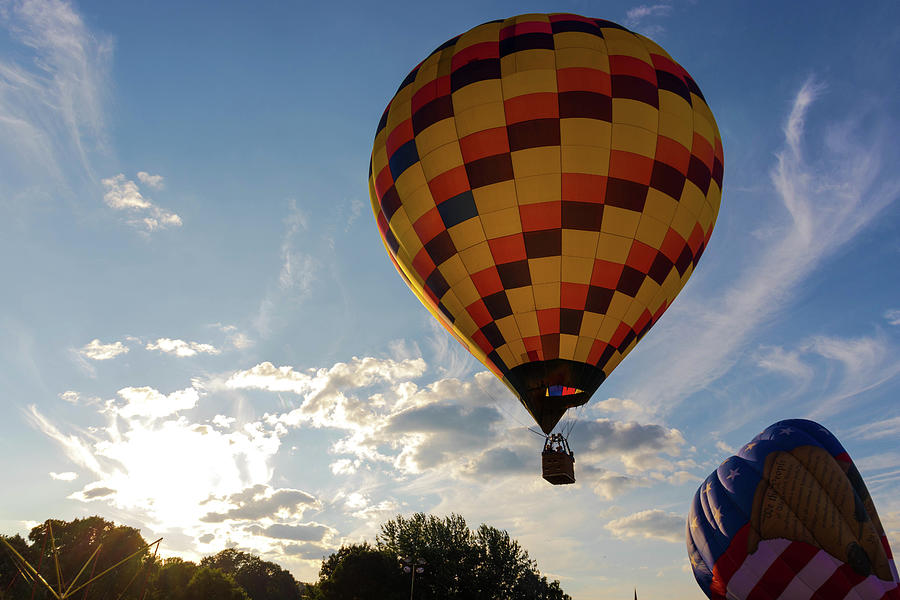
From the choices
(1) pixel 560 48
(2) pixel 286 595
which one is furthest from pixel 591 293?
(2) pixel 286 595

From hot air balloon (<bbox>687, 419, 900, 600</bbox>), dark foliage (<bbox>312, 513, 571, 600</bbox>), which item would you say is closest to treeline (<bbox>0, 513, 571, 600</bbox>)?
dark foliage (<bbox>312, 513, 571, 600</bbox>)

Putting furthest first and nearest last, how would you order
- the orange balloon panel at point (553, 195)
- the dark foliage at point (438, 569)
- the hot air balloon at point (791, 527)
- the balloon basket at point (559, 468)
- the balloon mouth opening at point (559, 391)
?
the dark foliage at point (438, 569)
the hot air balloon at point (791, 527)
the balloon mouth opening at point (559, 391)
the orange balloon panel at point (553, 195)
the balloon basket at point (559, 468)

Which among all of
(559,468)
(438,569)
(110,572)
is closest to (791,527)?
(559,468)

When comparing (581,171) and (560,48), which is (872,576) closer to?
(581,171)

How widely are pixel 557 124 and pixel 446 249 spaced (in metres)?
3.81

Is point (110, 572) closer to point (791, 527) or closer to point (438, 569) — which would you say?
point (438, 569)

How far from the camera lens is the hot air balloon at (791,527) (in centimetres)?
1420

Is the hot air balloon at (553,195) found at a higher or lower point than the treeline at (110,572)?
higher

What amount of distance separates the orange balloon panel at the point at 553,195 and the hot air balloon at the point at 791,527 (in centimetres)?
581

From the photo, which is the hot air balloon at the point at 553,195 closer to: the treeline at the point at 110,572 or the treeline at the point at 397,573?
the treeline at the point at 397,573

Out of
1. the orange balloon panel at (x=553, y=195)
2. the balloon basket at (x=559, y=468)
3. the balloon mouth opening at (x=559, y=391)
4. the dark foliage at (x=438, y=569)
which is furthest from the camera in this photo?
the dark foliage at (x=438, y=569)

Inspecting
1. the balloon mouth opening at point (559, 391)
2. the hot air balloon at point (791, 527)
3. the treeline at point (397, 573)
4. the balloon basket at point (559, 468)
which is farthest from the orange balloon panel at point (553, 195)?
the treeline at point (397, 573)

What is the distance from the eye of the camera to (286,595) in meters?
71.3

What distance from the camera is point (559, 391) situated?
13391 mm
